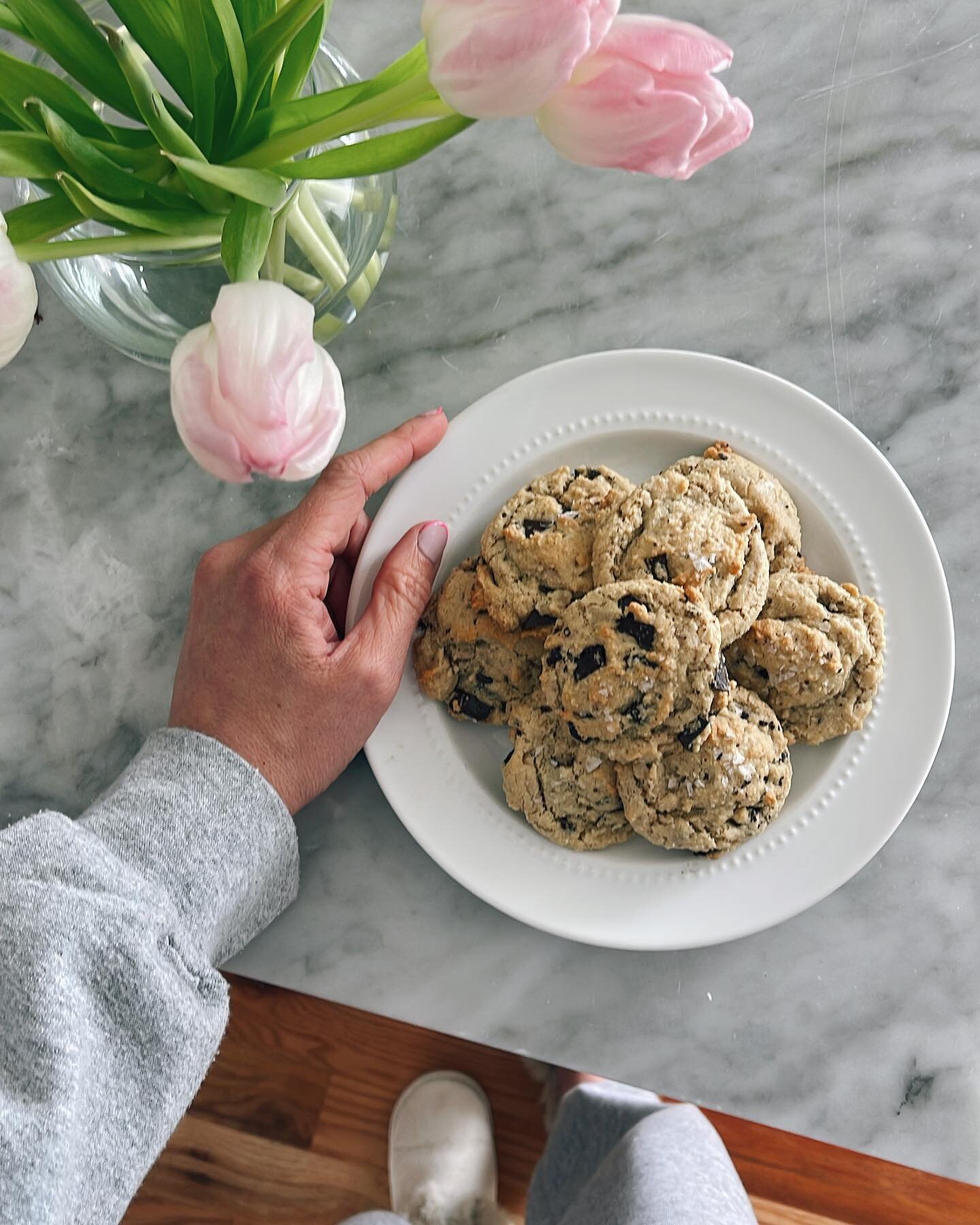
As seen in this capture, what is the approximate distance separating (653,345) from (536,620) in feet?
1.20

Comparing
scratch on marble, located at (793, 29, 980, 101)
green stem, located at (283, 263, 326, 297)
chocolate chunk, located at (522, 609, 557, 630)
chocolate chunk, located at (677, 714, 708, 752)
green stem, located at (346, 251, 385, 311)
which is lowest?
chocolate chunk, located at (677, 714, 708, 752)

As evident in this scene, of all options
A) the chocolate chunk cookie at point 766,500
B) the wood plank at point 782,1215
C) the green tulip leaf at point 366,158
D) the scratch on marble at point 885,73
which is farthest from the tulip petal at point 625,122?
the wood plank at point 782,1215

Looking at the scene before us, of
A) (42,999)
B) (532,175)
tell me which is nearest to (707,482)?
(532,175)

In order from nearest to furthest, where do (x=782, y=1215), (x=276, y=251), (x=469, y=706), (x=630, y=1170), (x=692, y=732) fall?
(x=276, y=251)
(x=692, y=732)
(x=469, y=706)
(x=630, y=1170)
(x=782, y=1215)

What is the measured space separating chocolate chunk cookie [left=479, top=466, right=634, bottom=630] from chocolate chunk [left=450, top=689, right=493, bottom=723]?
A: 0.09 metres

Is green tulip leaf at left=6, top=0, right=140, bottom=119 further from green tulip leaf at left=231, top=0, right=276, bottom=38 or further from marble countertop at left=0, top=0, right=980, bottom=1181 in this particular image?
marble countertop at left=0, top=0, right=980, bottom=1181

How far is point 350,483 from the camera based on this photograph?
3.24 ft

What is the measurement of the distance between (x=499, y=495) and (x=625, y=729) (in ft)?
0.95

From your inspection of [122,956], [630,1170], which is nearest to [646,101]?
[122,956]

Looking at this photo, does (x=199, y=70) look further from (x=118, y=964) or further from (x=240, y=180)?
(x=118, y=964)

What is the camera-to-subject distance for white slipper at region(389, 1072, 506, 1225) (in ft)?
5.11

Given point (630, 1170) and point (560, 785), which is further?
point (630, 1170)

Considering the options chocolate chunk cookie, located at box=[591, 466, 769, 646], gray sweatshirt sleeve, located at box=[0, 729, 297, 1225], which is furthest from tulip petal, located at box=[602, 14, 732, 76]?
gray sweatshirt sleeve, located at box=[0, 729, 297, 1225]

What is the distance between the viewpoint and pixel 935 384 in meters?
1.10
